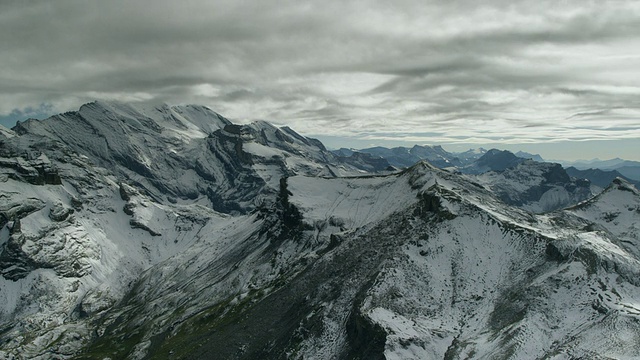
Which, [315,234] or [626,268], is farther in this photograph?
[315,234]

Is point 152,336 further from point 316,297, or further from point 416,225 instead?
point 416,225

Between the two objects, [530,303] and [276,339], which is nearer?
[530,303]

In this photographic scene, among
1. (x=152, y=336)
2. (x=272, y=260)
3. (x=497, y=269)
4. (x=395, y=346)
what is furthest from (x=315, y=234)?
(x=395, y=346)

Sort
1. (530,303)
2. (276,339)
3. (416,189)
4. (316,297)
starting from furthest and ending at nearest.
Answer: (416,189) < (316,297) < (276,339) < (530,303)

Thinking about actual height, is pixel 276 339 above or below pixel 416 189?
below

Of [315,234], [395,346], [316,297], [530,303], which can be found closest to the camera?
[395,346]

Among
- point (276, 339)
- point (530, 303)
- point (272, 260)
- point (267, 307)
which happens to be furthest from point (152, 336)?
point (530, 303)

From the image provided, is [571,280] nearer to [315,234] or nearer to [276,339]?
[276,339]

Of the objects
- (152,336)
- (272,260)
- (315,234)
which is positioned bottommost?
(152,336)

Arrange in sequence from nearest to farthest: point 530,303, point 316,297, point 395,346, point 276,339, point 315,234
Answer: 1. point 395,346
2. point 530,303
3. point 276,339
4. point 316,297
5. point 315,234
